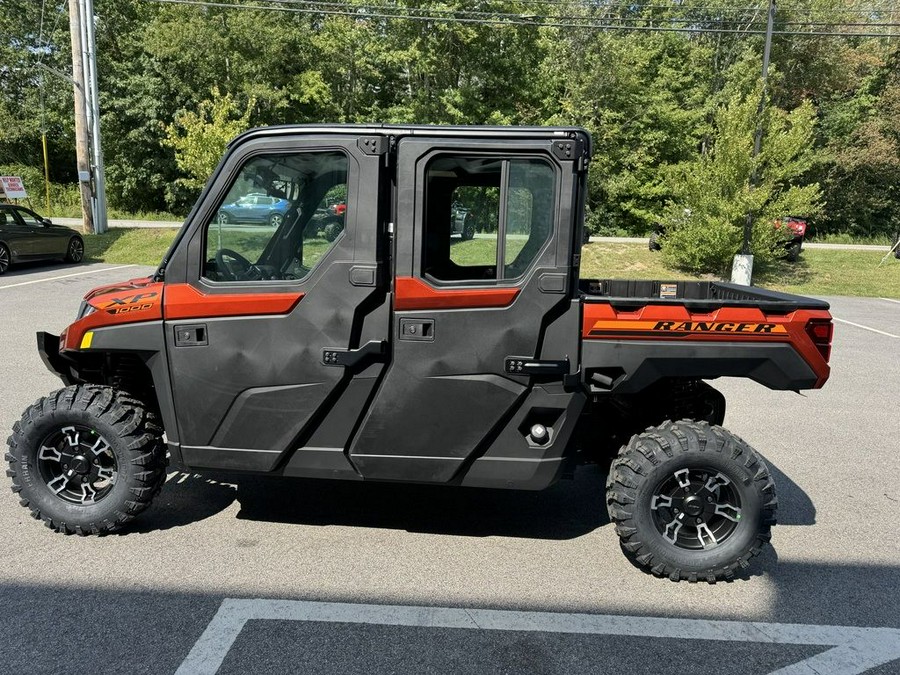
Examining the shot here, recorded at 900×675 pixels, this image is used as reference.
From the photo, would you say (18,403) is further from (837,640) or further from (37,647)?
(837,640)

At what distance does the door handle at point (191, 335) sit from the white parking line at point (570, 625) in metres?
1.29

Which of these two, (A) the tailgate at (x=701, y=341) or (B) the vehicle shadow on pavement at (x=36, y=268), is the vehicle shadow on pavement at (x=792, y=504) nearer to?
(A) the tailgate at (x=701, y=341)

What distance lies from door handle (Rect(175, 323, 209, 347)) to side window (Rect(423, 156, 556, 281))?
121 centimetres

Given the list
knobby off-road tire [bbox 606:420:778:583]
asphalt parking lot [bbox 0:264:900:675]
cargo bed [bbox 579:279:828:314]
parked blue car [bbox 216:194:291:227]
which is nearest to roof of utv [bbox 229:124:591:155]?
parked blue car [bbox 216:194:291:227]

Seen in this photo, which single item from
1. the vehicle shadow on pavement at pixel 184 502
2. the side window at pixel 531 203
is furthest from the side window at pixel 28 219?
the side window at pixel 531 203

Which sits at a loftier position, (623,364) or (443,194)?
(443,194)

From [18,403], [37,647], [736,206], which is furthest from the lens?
[736,206]

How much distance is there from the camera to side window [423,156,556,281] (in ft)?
10.9

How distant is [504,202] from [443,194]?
367mm

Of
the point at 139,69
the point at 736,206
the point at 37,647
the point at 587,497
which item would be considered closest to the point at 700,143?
the point at 736,206

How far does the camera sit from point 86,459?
380 cm

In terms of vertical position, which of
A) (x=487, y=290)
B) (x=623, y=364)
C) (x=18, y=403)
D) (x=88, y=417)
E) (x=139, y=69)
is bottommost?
(x=18, y=403)

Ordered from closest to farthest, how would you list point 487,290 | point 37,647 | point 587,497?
point 37,647 → point 487,290 → point 587,497

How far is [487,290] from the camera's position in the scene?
3.34 meters
